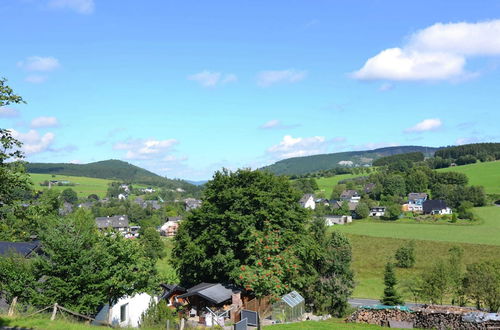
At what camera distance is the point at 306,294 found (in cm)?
3731

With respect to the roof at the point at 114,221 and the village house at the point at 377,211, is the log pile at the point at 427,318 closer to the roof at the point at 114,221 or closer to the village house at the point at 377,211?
the village house at the point at 377,211

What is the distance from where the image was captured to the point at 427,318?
26.4 metres

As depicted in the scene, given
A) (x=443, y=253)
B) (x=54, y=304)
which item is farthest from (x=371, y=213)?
(x=54, y=304)

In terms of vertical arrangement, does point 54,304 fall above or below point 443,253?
above

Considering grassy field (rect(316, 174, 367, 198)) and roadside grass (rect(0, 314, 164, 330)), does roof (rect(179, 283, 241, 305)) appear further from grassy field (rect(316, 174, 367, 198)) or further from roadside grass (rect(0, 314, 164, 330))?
grassy field (rect(316, 174, 367, 198))

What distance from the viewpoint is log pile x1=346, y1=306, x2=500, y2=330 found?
955 inches

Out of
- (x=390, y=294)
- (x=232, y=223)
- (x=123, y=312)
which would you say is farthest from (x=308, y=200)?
(x=123, y=312)

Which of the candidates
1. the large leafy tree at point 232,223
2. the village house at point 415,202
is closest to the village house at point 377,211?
the village house at point 415,202

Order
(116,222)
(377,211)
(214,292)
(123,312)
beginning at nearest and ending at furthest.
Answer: (123,312) → (214,292) → (377,211) → (116,222)

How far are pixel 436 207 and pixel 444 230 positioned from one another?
102 feet

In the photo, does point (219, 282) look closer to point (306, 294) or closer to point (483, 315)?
point (306, 294)

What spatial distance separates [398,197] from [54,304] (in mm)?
127198

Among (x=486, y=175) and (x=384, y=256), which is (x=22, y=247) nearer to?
(x=384, y=256)

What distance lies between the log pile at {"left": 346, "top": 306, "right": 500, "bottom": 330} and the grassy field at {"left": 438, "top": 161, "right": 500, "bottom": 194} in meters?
112
